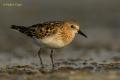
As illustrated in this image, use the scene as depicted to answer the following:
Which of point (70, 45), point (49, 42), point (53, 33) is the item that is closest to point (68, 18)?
point (70, 45)

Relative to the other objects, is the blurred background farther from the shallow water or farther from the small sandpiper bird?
the small sandpiper bird

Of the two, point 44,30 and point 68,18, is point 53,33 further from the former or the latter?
point 68,18

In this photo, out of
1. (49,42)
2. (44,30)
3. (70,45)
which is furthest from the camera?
(70,45)

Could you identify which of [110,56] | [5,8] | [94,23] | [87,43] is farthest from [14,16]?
[110,56]

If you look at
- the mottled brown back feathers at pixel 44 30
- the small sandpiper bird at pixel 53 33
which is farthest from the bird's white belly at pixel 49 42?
the mottled brown back feathers at pixel 44 30

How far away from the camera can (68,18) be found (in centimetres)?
2525

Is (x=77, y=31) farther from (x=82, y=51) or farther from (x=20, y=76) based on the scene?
(x=20, y=76)

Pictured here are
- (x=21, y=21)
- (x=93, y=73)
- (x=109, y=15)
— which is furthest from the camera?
(x=109, y=15)

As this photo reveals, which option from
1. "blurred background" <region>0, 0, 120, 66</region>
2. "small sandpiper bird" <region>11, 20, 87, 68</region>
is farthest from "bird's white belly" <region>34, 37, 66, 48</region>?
"blurred background" <region>0, 0, 120, 66</region>

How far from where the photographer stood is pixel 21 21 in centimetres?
2447

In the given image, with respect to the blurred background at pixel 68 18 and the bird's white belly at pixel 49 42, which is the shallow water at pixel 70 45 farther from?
the bird's white belly at pixel 49 42

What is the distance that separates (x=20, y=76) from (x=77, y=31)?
3399mm

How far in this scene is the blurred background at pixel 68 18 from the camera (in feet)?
56.7

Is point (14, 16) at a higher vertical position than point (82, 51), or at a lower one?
higher
